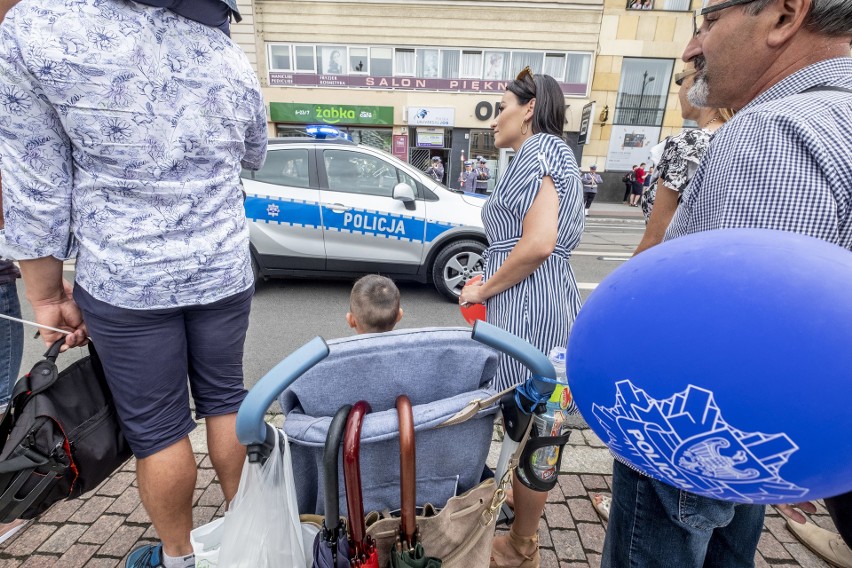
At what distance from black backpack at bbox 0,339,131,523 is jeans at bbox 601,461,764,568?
1509 mm

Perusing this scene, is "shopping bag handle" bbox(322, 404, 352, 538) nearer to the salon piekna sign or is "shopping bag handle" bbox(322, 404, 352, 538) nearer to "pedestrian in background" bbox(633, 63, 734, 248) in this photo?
"pedestrian in background" bbox(633, 63, 734, 248)

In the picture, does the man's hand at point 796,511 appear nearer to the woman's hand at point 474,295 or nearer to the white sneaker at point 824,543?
the white sneaker at point 824,543

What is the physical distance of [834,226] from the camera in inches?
29.1

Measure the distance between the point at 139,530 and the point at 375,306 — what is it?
1411 mm

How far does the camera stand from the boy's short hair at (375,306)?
1852mm

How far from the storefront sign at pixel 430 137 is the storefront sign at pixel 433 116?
361mm

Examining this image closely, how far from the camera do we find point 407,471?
87 centimetres

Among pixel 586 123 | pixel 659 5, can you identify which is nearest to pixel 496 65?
pixel 586 123

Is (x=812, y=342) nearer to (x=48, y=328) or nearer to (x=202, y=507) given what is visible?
(x=48, y=328)

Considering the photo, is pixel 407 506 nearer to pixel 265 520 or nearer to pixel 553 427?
pixel 265 520

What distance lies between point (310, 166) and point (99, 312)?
3923 millimetres

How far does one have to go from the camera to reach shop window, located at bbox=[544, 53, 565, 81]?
17.9m

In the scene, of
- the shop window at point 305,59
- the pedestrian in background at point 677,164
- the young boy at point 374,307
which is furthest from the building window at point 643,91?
the young boy at point 374,307

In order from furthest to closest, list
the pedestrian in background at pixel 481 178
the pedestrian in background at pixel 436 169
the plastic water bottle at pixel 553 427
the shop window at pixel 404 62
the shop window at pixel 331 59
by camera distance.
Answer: the shop window at pixel 404 62
the shop window at pixel 331 59
the pedestrian in background at pixel 436 169
the pedestrian in background at pixel 481 178
the plastic water bottle at pixel 553 427
